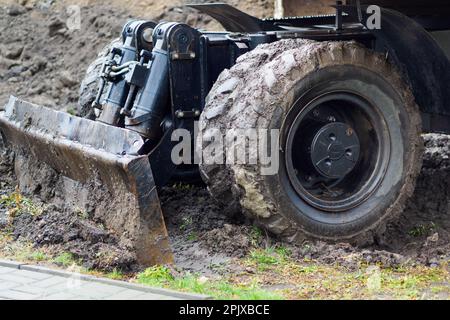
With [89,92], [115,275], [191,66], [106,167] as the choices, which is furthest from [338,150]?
[89,92]

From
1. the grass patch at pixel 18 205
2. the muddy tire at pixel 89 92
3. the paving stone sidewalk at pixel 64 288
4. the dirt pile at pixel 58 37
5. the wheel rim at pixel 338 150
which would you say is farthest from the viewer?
the dirt pile at pixel 58 37

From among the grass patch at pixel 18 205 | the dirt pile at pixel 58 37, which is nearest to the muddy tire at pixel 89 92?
the grass patch at pixel 18 205

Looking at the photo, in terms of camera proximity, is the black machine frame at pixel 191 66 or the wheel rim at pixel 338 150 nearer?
the wheel rim at pixel 338 150

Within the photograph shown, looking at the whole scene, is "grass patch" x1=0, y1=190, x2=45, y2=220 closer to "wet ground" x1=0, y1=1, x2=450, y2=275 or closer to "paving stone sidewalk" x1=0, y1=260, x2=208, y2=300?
"wet ground" x1=0, y1=1, x2=450, y2=275

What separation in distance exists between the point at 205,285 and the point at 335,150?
5.40ft

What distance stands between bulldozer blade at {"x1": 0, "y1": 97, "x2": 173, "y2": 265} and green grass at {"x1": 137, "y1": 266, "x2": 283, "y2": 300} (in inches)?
9.1

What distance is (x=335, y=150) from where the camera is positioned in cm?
646

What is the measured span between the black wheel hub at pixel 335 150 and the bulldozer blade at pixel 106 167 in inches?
49.7

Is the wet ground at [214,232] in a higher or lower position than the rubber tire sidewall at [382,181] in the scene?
lower

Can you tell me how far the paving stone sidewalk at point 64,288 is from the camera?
507 cm

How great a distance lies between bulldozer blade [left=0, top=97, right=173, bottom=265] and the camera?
18.9 ft

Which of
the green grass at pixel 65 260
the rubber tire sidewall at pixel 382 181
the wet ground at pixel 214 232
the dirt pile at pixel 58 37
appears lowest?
the green grass at pixel 65 260

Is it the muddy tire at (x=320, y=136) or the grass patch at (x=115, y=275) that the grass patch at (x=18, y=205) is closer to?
the grass patch at (x=115, y=275)
